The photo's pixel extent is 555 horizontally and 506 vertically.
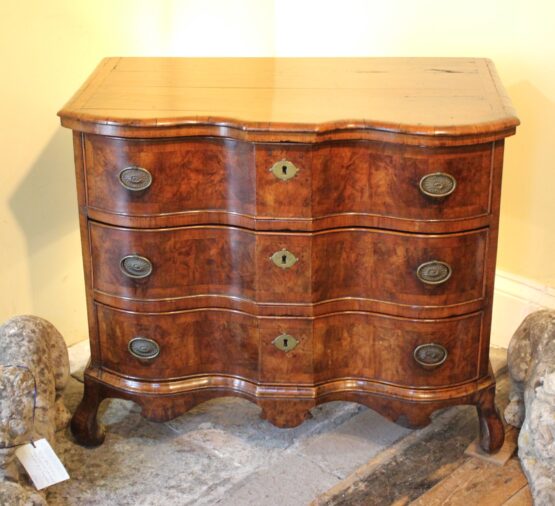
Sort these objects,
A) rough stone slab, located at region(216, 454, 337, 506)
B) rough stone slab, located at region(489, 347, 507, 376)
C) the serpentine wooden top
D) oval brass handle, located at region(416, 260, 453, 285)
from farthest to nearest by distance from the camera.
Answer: rough stone slab, located at region(489, 347, 507, 376), rough stone slab, located at region(216, 454, 337, 506), oval brass handle, located at region(416, 260, 453, 285), the serpentine wooden top

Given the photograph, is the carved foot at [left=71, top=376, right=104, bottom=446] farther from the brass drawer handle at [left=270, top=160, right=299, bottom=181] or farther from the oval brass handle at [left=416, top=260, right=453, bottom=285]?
the oval brass handle at [left=416, top=260, right=453, bottom=285]

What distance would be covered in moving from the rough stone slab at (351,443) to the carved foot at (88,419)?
0.50 meters

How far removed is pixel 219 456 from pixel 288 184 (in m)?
0.74

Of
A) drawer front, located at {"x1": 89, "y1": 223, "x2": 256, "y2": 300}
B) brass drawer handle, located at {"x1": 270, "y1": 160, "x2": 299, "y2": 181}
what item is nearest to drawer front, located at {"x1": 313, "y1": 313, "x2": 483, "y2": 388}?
drawer front, located at {"x1": 89, "y1": 223, "x2": 256, "y2": 300}

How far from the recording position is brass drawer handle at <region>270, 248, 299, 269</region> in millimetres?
1922

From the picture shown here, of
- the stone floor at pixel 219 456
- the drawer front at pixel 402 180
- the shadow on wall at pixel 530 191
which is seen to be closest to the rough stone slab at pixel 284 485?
the stone floor at pixel 219 456

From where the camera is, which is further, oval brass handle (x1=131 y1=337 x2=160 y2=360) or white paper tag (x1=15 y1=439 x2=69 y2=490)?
oval brass handle (x1=131 y1=337 x2=160 y2=360)

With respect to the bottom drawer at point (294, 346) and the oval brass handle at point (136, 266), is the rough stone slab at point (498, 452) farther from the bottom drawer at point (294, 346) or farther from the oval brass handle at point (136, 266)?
the oval brass handle at point (136, 266)

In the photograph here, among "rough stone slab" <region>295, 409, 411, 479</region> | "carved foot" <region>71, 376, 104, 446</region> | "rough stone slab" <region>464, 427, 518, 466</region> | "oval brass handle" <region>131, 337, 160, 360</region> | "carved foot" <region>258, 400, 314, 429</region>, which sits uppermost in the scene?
"oval brass handle" <region>131, 337, 160, 360</region>

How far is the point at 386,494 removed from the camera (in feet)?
6.69

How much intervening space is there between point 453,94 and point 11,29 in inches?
44.9

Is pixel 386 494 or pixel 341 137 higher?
pixel 341 137

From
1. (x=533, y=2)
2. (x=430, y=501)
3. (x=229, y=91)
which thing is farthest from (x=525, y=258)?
(x=229, y=91)

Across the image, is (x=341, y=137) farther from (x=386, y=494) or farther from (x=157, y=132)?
(x=386, y=494)
